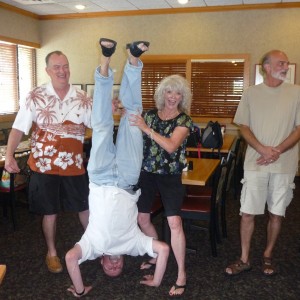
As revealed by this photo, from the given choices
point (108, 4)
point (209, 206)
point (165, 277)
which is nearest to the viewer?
point (165, 277)

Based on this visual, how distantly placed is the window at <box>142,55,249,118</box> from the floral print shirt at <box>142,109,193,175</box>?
406 cm

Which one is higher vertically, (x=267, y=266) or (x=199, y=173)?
(x=199, y=173)

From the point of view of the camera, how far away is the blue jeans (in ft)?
6.33

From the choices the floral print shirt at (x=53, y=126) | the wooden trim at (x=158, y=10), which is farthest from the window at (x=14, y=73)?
the floral print shirt at (x=53, y=126)

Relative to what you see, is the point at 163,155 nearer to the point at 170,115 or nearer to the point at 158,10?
the point at 170,115

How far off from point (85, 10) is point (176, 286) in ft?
17.4

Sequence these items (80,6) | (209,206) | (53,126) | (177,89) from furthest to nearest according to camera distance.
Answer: (80,6), (209,206), (53,126), (177,89)

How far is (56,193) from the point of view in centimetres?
258

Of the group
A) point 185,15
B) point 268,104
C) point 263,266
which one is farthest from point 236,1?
point 263,266

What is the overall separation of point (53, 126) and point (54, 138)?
83 mm

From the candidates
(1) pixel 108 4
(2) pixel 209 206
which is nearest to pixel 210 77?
(1) pixel 108 4

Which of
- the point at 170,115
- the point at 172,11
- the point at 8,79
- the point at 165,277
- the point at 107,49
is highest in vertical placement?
the point at 172,11

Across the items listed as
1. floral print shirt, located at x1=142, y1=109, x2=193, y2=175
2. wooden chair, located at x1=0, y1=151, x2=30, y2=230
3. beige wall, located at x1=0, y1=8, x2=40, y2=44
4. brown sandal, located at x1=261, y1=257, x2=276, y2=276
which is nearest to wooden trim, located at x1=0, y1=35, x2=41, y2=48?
beige wall, located at x1=0, y1=8, x2=40, y2=44

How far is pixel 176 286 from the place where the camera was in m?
2.38
